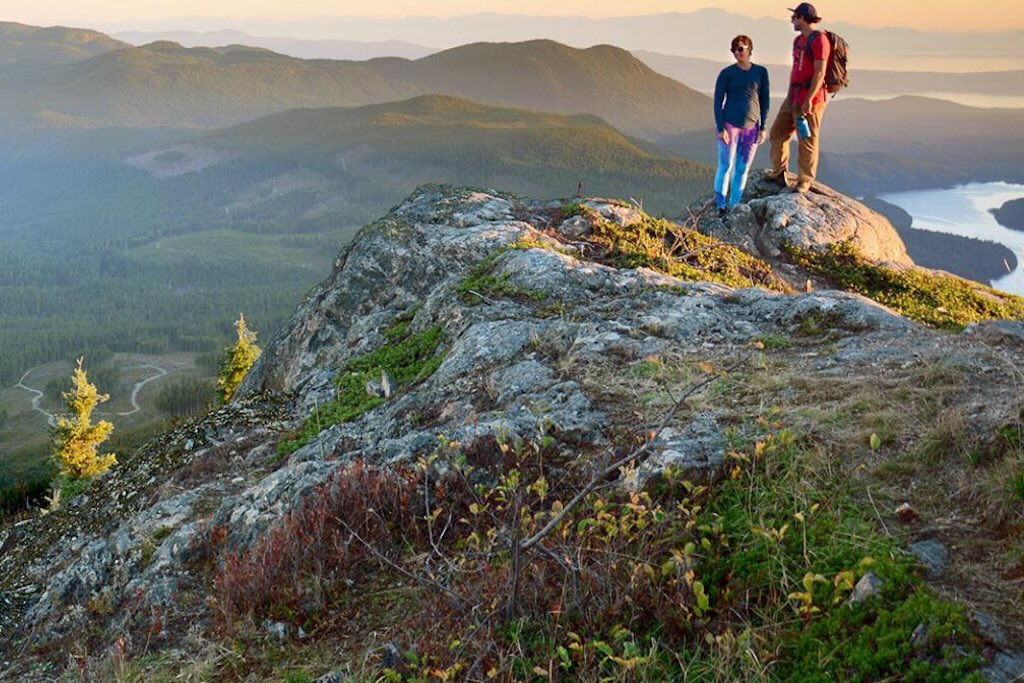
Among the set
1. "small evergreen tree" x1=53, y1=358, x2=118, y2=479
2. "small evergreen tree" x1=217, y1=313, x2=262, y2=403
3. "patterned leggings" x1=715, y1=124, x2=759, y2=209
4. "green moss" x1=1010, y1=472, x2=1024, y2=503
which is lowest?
"small evergreen tree" x1=53, y1=358, x2=118, y2=479

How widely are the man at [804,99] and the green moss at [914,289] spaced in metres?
2.33

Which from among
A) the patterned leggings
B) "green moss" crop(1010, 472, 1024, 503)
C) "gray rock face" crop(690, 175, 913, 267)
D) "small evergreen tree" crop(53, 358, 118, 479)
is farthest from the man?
"small evergreen tree" crop(53, 358, 118, 479)

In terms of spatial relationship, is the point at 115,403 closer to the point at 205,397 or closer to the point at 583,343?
the point at 205,397

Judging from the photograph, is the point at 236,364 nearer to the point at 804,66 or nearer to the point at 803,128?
the point at 803,128

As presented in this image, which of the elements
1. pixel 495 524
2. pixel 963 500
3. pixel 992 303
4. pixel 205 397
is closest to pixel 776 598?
pixel 963 500

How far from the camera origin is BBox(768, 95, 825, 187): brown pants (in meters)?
18.3

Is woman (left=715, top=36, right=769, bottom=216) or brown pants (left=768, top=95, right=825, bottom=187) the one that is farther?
brown pants (left=768, top=95, right=825, bottom=187)

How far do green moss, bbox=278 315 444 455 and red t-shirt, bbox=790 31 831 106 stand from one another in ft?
36.2

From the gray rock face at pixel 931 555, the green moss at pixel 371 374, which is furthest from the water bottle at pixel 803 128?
the gray rock face at pixel 931 555

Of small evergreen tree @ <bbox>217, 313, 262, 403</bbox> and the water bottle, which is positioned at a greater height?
the water bottle

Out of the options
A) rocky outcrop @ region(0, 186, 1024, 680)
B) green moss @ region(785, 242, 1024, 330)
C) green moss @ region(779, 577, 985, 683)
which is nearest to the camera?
green moss @ region(779, 577, 985, 683)

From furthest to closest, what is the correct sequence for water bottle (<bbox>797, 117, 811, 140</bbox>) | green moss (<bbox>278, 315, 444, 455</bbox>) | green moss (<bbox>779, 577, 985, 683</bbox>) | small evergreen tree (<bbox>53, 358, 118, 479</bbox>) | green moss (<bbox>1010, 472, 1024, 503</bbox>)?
small evergreen tree (<bbox>53, 358, 118, 479</bbox>) < water bottle (<bbox>797, 117, 811, 140</bbox>) < green moss (<bbox>278, 315, 444, 455</bbox>) < green moss (<bbox>1010, 472, 1024, 503</bbox>) < green moss (<bbox>779, 577, 985, 683</bbox>)

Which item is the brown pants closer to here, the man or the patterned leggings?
the man

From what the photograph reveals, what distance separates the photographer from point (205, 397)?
147 meters
